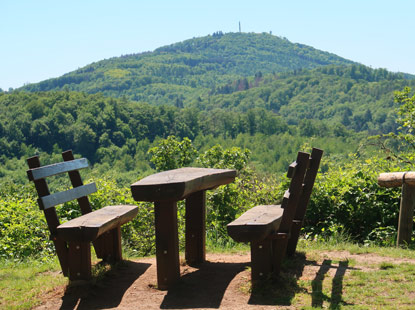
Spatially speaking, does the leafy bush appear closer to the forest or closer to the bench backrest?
the forest

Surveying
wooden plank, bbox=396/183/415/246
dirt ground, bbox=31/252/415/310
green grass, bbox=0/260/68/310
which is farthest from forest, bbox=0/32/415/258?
dirt ground, bbox=31/252/415/310

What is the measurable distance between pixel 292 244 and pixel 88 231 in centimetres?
193

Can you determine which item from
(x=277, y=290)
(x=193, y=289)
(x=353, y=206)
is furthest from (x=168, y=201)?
(x=353, y=206)

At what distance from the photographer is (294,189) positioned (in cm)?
425

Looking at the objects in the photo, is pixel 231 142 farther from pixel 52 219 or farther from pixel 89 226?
pixel 89 226

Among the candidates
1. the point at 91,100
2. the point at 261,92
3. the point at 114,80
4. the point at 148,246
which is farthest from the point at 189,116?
the point at 114,80

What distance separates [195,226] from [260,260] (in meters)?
1.05

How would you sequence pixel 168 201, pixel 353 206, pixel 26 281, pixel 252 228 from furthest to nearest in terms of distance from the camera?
1. pixel 353 206
2. pixel 26 281
3. pixel 168 201
4. pixel 252 228

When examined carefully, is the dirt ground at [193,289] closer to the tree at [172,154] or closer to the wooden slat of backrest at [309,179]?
the wooden slat of backrest at [309,179]

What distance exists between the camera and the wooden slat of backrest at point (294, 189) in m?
4.23

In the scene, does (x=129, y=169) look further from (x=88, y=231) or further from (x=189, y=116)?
(x=88, y=231)

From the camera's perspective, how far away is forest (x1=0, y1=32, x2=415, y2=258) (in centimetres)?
670

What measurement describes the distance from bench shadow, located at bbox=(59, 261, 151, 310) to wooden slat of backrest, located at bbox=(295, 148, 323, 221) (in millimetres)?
1516

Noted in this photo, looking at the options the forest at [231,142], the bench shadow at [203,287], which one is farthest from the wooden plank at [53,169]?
the forest at [231,142]
